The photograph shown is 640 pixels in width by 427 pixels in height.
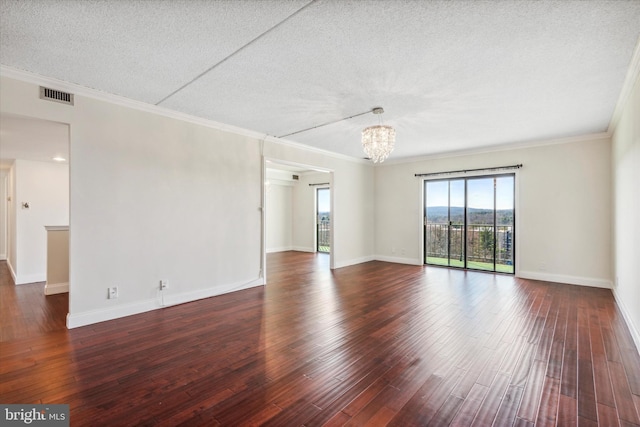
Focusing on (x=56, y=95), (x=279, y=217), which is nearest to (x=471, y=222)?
(x=279, y=217)

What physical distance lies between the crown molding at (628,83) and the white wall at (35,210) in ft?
28.5

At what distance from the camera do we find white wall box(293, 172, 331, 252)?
9.64m

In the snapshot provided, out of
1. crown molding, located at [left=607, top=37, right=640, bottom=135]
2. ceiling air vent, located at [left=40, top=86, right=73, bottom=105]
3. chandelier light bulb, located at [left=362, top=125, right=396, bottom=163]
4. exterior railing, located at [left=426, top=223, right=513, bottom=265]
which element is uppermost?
crown molding, located at [left=607, top=37, right=640, bottom=135]

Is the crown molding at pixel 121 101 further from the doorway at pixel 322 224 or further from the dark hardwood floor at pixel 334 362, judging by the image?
the doorway at pixel 322 224

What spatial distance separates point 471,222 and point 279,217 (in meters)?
5.86

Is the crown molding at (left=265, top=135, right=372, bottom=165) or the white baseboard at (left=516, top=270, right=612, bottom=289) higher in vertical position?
the crown molding at (left=265, top=135, right=372, bottom=165)

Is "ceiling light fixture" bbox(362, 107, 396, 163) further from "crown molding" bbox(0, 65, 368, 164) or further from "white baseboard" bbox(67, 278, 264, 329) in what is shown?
"white baseboard" bbox(67, 278, 264, 329)

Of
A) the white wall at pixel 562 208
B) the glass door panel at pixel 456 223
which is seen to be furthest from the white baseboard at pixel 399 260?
the white wall at pixel 562 208

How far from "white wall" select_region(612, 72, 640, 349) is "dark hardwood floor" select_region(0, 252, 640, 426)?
28cm

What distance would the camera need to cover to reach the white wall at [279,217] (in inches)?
381

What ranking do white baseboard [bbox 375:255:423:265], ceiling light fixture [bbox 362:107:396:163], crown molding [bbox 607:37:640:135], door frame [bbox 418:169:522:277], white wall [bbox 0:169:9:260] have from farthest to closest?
1. white wall [bbox 0:169:9:260]
2. white baseboard [bbox 375:255:423:265]
3. door frame [bbox 418:169:522:277]
4. ceiling light fixture [bbox 362:107:396:163]
5. crown molding [bbox 607:37:640:135]

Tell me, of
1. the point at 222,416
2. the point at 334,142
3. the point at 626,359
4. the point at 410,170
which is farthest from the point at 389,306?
the point at 410,170

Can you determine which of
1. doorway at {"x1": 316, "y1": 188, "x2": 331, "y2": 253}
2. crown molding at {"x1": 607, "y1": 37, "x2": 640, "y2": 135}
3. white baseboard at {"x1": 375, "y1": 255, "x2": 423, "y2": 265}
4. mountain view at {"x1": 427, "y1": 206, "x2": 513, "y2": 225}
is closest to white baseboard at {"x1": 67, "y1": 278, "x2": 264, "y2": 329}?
white baseboard at {"x1": 375, "y1": 255, "x2": 423, "y2": 265}

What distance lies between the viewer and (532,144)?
5.57 meters
